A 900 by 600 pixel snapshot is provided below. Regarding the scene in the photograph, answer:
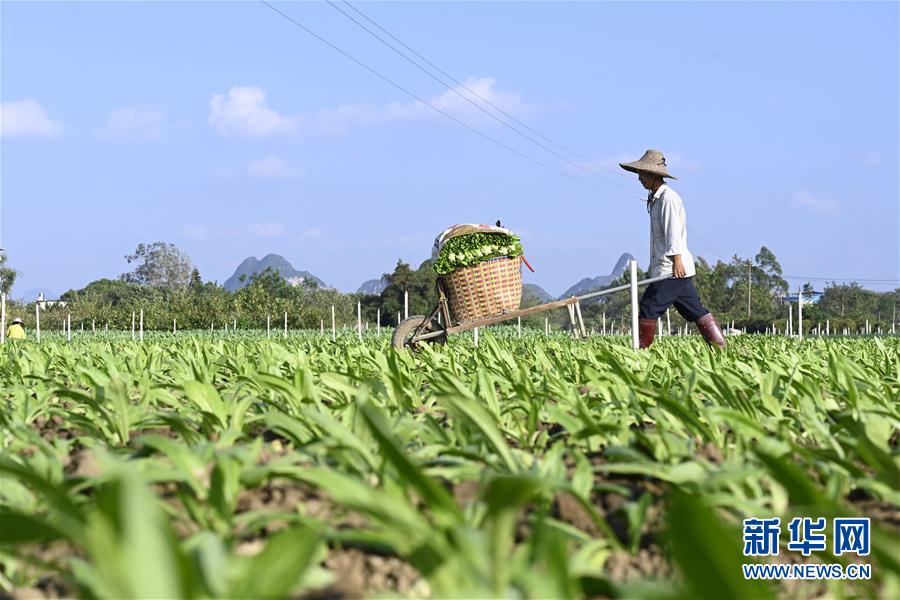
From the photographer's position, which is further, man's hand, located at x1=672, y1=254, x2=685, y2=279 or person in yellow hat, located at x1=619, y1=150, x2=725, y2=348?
man's hand, located at x1=672, y1=254, x2=685, y2=279

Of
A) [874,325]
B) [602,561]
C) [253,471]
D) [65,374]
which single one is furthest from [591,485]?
[874,325]

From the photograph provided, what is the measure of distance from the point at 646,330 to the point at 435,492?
19.2 ft

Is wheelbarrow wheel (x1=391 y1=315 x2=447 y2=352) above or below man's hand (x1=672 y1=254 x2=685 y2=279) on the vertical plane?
below

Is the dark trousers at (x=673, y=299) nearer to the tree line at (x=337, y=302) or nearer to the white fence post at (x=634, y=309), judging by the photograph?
the white fence post at (x=634, y=309)

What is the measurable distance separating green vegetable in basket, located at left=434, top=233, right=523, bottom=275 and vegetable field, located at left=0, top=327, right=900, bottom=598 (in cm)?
503

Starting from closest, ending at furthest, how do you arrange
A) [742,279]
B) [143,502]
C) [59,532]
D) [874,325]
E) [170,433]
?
1. [143,502]
2. [59,532]
3. [170,433]
4. [874,325]
5. [742,279]

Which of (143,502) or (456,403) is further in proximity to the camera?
(456,403)

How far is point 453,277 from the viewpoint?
8.34m

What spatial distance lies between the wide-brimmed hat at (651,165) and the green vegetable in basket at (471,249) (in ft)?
4.60

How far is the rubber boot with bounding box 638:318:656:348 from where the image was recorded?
6.91m

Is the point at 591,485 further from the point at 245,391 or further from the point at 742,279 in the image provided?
the point at 742,279

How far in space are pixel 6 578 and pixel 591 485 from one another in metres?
1.02

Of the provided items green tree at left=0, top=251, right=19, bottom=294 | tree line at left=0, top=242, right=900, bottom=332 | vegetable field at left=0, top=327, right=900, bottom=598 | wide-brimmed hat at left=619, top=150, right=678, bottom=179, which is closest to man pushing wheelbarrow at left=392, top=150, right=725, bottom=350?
wide-brimmed hat at left=619, top=150, right=678, bottom=179

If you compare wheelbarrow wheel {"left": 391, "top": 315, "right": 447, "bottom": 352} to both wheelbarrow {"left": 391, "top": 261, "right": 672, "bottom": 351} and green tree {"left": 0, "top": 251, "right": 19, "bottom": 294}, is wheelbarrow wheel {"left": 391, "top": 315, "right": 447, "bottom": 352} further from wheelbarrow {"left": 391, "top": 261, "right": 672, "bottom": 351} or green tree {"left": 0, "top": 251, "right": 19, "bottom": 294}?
green tree {"left": 0, "top": 251, "right": 19, "bottom": 294}
